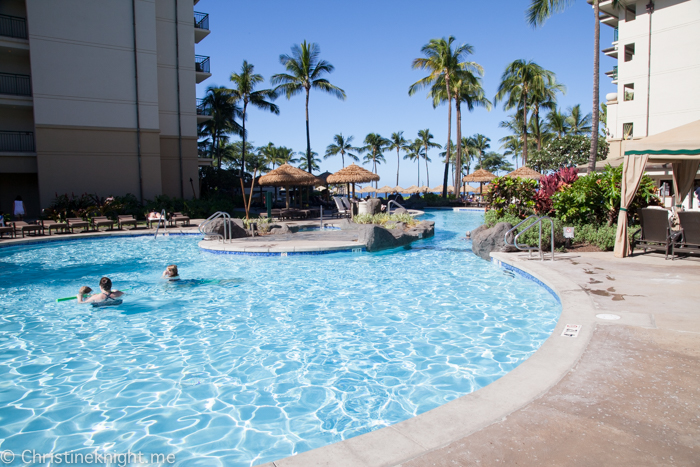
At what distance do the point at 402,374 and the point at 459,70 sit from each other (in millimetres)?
33627

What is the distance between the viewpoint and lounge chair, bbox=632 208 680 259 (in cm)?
852

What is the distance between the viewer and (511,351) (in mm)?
5191

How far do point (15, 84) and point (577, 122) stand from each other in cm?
4695

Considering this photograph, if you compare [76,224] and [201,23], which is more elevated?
[201,23]

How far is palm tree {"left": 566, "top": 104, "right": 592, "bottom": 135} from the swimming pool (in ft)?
138

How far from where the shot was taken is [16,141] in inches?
843

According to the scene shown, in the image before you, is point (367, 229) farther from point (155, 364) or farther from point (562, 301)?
point (155, 364)

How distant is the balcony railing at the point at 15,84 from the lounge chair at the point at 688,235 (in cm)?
2669

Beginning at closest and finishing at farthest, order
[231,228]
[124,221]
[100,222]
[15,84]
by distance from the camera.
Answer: [231,228] < [100,222] < [124,221] < [15,84]

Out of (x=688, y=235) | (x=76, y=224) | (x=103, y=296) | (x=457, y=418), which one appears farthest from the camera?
(x=76, y=224)

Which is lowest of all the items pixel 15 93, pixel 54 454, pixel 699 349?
pixel 54 454

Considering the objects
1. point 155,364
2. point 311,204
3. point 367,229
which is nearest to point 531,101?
point 311,204

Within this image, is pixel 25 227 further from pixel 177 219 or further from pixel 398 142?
pixel 398 142

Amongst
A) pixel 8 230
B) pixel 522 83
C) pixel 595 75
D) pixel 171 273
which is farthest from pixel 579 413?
pixel 522 83
